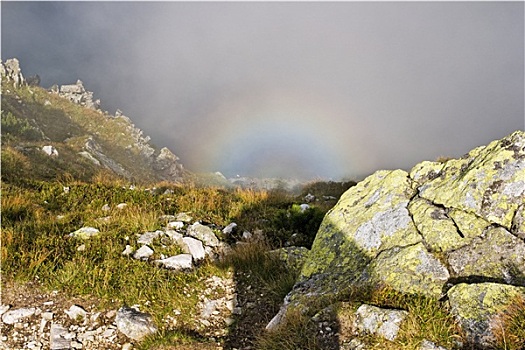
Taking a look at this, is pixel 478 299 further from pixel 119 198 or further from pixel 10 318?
pixel 119 198

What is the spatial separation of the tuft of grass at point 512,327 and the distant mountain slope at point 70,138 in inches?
735

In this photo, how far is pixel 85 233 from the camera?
7680 millimetres

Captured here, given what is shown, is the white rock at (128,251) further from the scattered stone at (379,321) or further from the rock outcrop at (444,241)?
the scattered stone at (379,321)

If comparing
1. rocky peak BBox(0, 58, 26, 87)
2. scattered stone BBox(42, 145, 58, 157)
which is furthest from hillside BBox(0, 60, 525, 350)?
rocky peak BBox(0, 58, 26, 87)

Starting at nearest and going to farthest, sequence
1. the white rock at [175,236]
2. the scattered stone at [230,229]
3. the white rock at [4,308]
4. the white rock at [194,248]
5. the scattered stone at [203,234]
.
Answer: the white rock at [4,308] → the white rock at [194,248] → the white rock at [175,236] → the scattered stone at [203,234] → the scattered stone at [230,229]

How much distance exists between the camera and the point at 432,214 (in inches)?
199

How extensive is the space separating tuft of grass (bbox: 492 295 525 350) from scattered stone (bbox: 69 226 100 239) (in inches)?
292

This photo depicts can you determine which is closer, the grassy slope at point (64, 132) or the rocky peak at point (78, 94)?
the grassy slope at point (64, 132)

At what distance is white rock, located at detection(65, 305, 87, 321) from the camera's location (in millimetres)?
5392

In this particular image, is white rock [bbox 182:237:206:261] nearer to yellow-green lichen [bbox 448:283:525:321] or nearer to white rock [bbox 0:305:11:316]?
white rock [bbox 0:305:11:316]

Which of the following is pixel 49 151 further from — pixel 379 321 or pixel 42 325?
pixel 379 321

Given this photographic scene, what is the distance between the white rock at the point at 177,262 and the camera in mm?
A: 6828

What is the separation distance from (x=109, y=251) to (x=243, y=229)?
10.8 ft

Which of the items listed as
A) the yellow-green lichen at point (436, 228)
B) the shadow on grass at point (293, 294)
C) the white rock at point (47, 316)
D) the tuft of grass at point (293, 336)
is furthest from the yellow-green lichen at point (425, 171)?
the white rock at point (47, 316)
